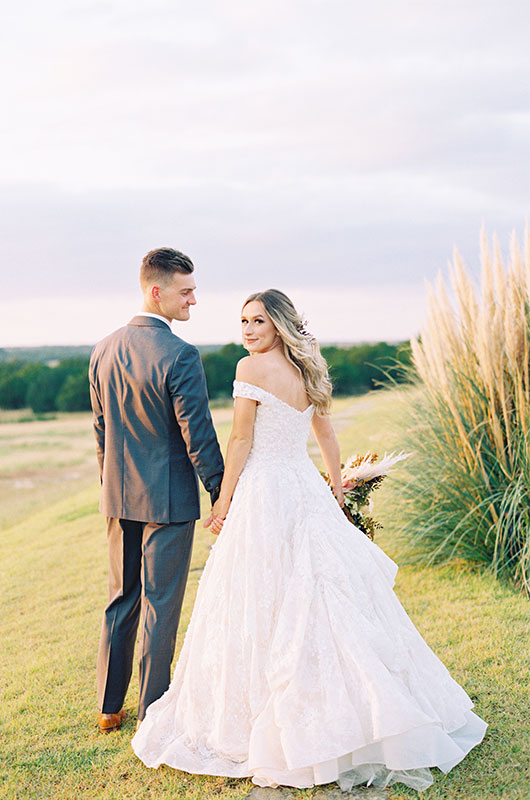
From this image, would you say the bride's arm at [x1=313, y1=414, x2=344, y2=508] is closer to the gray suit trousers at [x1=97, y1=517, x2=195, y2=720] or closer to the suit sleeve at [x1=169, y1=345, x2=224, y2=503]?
the suit sleeve at [x1=169, y1=345, x2=224, y2=503]

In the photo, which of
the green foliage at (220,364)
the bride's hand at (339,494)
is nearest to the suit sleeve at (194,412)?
the bride's hand at (339,494)

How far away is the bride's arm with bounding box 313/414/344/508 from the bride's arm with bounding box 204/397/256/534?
41 centimetres

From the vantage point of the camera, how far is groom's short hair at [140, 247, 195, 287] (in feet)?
11.3

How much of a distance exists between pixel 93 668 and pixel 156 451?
2.21 metres

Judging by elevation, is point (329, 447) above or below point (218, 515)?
above

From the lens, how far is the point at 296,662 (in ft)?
9.55

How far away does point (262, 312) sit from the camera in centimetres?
334

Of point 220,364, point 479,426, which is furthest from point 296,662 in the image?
point 220,364

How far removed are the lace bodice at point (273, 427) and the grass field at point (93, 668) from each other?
1.44 metres

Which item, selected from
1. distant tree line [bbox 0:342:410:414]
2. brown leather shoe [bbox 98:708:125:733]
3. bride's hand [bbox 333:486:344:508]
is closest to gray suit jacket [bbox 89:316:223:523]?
bride's hand [bbox 333:486:344:508]

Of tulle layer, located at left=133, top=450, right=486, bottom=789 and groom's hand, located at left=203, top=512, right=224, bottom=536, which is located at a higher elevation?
groom's hand, located at left=203, top=512, right=224, bottom=536

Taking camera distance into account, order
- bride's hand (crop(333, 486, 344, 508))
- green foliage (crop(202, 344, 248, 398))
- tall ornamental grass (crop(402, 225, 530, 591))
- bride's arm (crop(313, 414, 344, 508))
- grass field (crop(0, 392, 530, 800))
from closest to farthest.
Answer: grass field (crop(0, 392, 530, 800)), bride's arm (crop(313, 414, 344, 508)), bride's hand (crop(333, 486, 344, 508)), tall ornamental grass (crop(402, 225, 530, 591)), green foliage (crop(202, 344, 248, 398))

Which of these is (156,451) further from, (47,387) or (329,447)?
(47,387)

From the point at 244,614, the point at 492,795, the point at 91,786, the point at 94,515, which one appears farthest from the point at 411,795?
the point at 94,515
